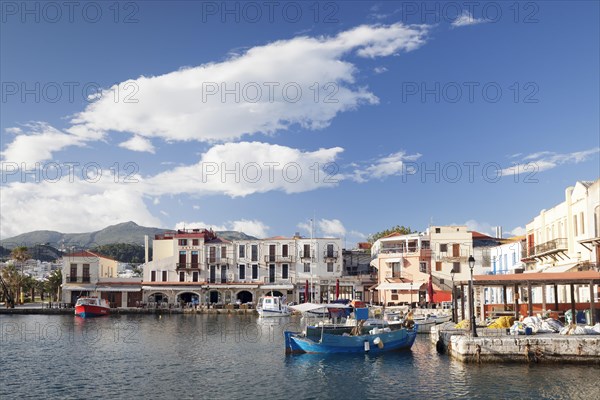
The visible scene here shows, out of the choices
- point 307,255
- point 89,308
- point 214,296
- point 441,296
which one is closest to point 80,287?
point 89,308

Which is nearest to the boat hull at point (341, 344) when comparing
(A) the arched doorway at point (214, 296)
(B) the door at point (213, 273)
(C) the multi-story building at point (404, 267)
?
(C) the multi-story building at point (404, 267)

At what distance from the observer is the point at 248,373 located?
30.6m

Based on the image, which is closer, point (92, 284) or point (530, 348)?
point (530, 348)

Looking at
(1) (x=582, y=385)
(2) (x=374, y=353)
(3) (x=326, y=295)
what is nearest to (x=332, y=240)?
(3) (x=326, y=295)

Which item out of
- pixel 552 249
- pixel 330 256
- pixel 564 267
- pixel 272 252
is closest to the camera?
pixel 564 267

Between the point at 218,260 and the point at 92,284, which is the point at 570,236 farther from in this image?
the point at 92,284

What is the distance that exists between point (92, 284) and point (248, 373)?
207ft

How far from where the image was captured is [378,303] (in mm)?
80312

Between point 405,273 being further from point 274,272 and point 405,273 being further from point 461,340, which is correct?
point 461,340

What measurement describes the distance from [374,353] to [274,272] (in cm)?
5039

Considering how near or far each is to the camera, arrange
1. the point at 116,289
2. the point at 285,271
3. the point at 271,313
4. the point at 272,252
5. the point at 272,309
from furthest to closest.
→ the point at 116,289, the point at 272,252, the point at 285,271, the point at 272,309, the point at 271,313

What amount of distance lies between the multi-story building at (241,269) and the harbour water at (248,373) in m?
38.5

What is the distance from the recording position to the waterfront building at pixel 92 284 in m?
87.1

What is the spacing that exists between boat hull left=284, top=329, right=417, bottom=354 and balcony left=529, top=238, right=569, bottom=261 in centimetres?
1646
